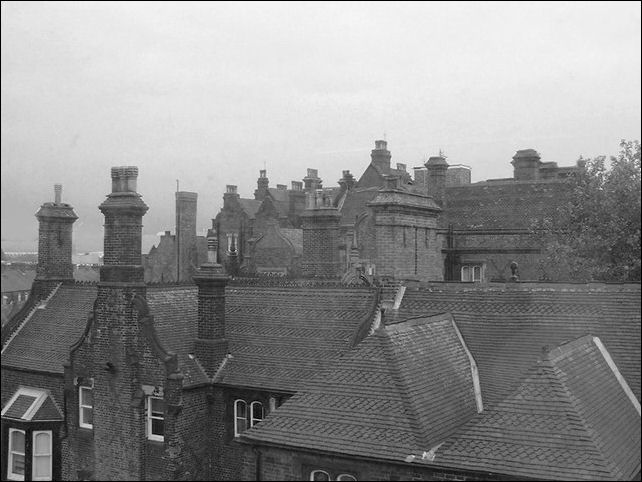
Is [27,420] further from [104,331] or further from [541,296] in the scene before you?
[541,296]

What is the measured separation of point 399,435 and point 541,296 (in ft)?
19.5

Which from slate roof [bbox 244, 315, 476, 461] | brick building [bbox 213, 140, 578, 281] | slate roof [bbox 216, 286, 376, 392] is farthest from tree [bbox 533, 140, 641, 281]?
slate roof [bbox 244, 315, 476, 461]

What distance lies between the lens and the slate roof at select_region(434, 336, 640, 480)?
35.8ft

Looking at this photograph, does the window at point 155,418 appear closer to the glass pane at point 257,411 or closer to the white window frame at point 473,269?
the glass pane at point 257,411

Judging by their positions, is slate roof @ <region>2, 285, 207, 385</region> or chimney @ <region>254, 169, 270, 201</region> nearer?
slate roof @ <region>2, 285, 207, 385</region>

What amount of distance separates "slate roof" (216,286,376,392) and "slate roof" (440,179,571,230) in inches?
767

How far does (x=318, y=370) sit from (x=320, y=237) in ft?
21.2

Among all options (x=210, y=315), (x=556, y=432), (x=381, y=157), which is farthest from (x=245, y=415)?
(x=381, y=157)

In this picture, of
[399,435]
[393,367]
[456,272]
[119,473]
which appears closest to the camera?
[399,435]

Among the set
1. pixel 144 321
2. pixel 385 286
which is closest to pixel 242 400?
pixel 144 321

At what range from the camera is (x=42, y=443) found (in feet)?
67.4

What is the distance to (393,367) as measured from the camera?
13555 millimetres

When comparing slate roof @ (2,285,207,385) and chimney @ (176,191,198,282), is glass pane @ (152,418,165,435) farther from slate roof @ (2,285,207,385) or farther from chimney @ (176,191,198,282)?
chimney @ (176,191,198,282)

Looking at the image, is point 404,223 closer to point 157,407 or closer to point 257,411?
point 257,411
